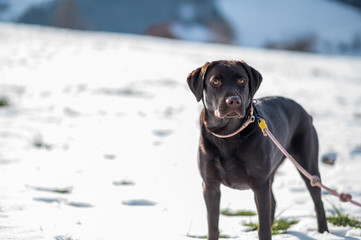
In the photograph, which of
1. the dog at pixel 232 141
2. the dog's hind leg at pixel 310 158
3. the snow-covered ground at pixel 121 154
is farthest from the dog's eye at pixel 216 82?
the snow-covered ground at pixel 121 154

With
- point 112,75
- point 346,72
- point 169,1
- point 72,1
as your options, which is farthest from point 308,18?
point 112,75

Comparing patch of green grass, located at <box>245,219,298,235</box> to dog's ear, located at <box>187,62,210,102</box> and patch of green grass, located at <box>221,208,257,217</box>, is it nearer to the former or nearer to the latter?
patch of green grass, located at <box>221,208,257,217</box>

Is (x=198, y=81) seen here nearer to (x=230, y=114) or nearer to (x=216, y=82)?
(x=216, y=82)

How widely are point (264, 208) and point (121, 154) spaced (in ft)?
10.4

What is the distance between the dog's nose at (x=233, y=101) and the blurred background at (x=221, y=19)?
33.5 m

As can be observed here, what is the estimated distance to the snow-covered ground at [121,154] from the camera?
3447 mm

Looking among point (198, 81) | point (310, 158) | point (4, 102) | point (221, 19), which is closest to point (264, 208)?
point (310, 158)

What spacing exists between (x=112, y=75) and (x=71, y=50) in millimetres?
4199

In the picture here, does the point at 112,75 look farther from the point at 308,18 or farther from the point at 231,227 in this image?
the point at 308,18

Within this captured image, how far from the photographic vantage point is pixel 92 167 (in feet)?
16.5

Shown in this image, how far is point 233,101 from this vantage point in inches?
104

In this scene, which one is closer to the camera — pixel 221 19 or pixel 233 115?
pixel 233 115

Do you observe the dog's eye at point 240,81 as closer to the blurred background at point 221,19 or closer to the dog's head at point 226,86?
the dog's head at point 226,86

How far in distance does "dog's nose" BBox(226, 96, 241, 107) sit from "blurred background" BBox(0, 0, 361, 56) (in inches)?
1320
